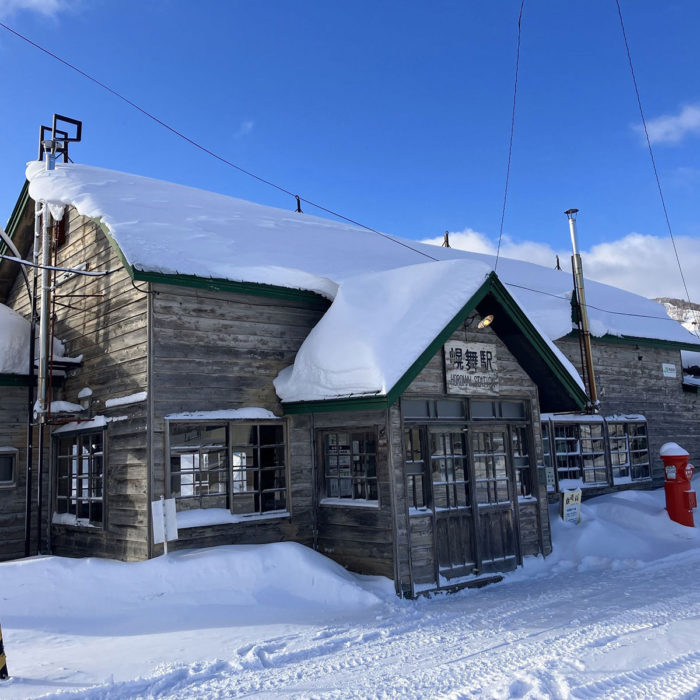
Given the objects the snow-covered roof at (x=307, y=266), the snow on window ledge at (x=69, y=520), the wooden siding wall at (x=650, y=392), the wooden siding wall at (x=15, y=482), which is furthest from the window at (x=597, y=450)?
the wooden siding wall at (x=15, y=482)

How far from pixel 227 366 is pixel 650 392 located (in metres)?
11.9

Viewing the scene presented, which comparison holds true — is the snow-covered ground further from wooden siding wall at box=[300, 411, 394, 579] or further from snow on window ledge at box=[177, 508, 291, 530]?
snow on window ledge at box=[177, 508, 291, 530]

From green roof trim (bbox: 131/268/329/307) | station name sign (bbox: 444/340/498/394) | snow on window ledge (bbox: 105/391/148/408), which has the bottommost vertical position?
snow on window ledge (bbox: 105/391/148/408)

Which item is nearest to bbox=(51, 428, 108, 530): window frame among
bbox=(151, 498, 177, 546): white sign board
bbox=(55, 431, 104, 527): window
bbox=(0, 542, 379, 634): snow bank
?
bbox=(55, 431, 104, 527): window

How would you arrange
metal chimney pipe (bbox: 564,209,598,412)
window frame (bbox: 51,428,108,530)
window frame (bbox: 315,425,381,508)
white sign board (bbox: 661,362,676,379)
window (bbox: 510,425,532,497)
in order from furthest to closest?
white sign board (bbox: 661,362,676,379)
metal chimney pipe (bbox: 564,209,598,412)
window (bbox: 510,425,532,497)
window frame (bbox: 51,428,108,530)
window frame (bbox: 315,425,381,508)

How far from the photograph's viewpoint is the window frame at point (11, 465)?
11516mm

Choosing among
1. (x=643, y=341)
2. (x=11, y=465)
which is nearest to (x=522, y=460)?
(x=643, y=341)

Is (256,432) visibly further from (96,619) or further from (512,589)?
(512,589)

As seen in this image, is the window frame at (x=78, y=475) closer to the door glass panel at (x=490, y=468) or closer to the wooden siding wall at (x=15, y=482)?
the wooden siding wall at (x=15, y=482)

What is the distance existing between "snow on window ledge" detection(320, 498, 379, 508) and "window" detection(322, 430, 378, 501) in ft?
0.24

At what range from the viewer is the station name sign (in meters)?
9.98

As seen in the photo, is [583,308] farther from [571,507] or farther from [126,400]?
[126,400]

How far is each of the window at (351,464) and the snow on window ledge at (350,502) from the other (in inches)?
2.8

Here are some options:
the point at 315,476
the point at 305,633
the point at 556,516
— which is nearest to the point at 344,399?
the point at 315,476
